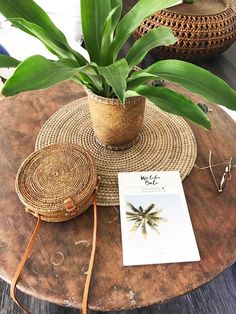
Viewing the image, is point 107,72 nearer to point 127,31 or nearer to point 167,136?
point 127,31

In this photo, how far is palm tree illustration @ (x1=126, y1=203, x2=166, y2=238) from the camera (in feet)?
2.03

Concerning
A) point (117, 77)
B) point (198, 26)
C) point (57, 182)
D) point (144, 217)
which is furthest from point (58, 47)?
point (198, 26)

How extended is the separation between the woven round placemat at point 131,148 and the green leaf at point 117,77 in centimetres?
27

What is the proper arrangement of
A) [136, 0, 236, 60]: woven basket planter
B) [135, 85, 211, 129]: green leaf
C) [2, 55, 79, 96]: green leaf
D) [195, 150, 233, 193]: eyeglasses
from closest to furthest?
[2, 55, 79, 96]: green leaf, [135, 85, 211, 129]: green leaf, [195, 150, 233, 193]: eyeglasses, [136, 0, 236, 60]: woven basket planter

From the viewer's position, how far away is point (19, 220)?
63 centimetres

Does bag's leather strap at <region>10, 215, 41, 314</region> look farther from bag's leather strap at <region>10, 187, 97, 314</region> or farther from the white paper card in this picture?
the white paper card

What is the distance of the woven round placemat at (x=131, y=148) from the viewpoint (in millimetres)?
714

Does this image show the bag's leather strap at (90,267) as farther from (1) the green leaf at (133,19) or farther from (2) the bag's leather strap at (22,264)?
(1) the green leaf at (133,19)

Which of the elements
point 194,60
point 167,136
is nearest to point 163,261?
point 167,136

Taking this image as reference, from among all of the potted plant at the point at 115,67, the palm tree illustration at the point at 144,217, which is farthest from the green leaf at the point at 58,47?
the palm tree illustration at the point at 144,217

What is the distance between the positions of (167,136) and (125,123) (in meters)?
0.17

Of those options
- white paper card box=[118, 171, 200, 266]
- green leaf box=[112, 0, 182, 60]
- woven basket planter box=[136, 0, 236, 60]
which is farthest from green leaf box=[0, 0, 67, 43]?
woven basket planter box=[136, 0, 236, 60]

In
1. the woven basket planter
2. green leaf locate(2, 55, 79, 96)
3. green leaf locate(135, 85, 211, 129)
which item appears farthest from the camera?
the woven basket planter

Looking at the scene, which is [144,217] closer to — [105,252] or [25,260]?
[105,252]
